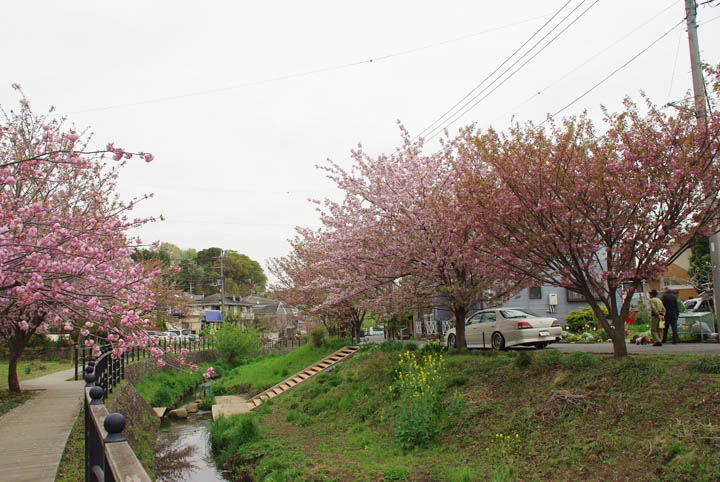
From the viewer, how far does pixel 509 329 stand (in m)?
15.1

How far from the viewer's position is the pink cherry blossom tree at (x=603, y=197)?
8.66 m

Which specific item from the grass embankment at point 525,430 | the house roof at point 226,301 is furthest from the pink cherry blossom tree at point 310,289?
the house roof at point 226,301

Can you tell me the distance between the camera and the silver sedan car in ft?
48.2

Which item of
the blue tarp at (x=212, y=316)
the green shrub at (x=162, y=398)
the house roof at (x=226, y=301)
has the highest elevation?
the house roof at (x=226, y=301)

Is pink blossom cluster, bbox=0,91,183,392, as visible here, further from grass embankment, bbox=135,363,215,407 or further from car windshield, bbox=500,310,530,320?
grass embankment, bbox=135,363,215,407

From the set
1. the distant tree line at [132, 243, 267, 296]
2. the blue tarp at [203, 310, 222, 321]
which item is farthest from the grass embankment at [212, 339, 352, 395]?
the distant tree line at [132, 243, 267, 296]

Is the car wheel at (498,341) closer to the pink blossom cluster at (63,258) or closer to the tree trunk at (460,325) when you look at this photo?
the tree trunk at (460,325)

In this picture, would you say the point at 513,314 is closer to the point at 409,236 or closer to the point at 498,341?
the point at 498,341

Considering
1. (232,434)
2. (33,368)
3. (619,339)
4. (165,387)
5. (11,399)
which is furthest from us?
(33,368)

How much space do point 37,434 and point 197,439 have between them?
8269mm

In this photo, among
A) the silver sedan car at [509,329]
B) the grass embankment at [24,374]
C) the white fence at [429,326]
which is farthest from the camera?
the white fence at [429,326]

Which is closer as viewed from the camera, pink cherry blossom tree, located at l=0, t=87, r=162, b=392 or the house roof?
pink cherry blossom tree, located at l=0, t=87, r=162, b=392

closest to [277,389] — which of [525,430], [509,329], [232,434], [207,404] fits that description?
[207,404]

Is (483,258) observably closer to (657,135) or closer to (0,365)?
(657,135)
